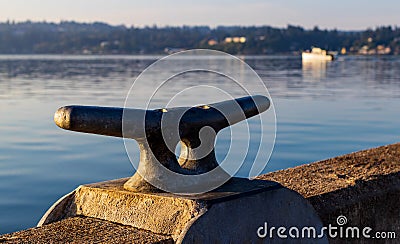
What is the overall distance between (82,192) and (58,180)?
8372 mm

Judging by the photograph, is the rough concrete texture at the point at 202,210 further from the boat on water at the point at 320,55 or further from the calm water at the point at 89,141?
the boat on water at the point at 320,55

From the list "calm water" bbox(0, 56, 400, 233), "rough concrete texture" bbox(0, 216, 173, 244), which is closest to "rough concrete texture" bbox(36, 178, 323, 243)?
"rough concrete texture" bbox(0, 216, 173, 244)

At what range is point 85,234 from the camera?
3215 millimetres

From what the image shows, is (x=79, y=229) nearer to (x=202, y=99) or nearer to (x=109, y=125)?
(x=109, y=125)

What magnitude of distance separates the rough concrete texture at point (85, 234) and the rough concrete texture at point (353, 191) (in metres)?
1.26

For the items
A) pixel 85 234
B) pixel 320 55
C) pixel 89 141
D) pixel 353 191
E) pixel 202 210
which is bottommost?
pixel 320 55

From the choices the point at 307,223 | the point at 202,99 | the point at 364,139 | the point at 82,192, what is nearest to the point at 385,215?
the point at 307,223

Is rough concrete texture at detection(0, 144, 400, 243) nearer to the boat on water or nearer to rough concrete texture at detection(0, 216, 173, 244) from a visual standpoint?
rough concrete texture at detection(0, 216, 173, 244)

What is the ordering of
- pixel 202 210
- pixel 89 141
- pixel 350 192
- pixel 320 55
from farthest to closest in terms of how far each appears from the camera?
1. pixel 320 55
2. pixel 89 141
3. pixel 350 192
4. pixel 202 210

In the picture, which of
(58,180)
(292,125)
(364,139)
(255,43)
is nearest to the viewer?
(58,180)

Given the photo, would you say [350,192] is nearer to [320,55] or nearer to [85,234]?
[85,234]

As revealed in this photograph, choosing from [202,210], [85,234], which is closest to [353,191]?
[202,210]

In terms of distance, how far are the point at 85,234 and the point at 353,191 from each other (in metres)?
1.82

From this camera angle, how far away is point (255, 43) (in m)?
140
